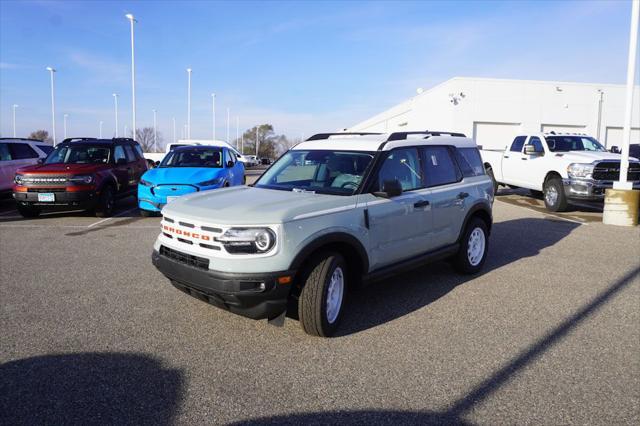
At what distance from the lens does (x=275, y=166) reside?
18.8ft

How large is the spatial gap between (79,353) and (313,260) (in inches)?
79.7

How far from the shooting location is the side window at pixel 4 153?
43.2 feet

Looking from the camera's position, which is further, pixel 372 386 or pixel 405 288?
pixel 405 288

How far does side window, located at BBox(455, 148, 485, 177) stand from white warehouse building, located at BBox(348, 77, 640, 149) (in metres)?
24.9

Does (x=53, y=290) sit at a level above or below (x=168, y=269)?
below

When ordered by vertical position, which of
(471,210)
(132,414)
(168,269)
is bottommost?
(132,414)

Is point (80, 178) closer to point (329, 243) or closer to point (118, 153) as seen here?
point (118, 153)

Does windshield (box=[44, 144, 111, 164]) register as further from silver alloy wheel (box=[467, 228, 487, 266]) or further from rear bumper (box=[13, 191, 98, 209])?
silver alloy wheel (box=[467, 228, 487, 266])

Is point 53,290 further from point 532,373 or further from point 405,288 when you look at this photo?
point 532,373

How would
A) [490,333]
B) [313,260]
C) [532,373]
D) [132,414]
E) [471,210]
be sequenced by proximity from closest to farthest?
1. [132,414]
2. [532,373]
3. [313,260]
4. [490,333]
5. [471,210]

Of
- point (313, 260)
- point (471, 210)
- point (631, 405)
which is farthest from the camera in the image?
point (471, 210)

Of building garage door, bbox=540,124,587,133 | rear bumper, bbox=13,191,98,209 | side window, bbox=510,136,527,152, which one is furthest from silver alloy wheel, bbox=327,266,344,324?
building garage door, bbox=540,124,587,133

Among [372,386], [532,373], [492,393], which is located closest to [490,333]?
[532,373]

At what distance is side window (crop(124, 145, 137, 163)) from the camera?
1245 centimetres
